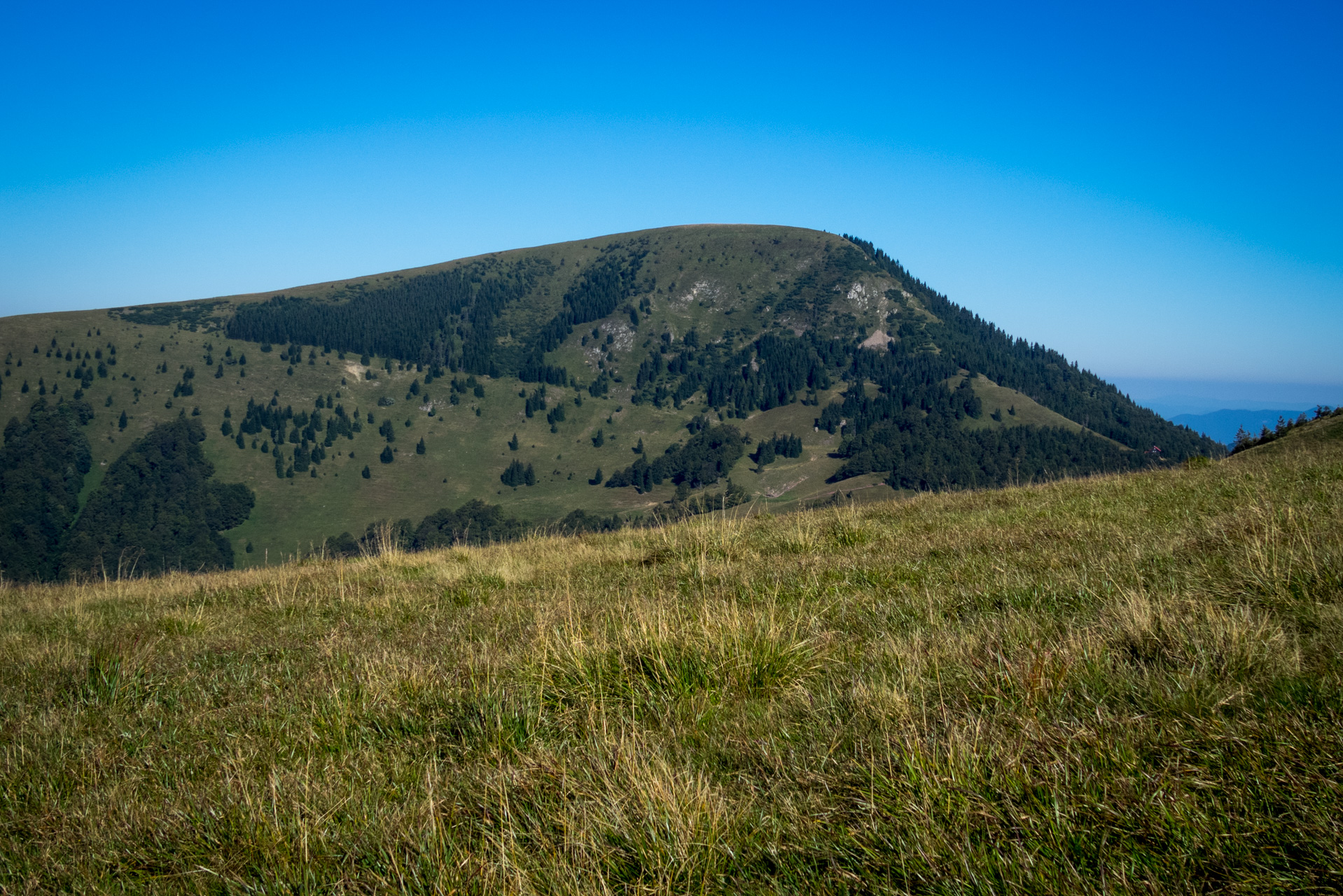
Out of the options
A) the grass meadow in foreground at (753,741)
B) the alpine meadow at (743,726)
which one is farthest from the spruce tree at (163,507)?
the grass meadow in foreground at (753,741)

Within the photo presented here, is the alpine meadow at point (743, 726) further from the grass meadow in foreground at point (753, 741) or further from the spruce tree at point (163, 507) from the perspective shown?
the spruce tree at point (163, 507)

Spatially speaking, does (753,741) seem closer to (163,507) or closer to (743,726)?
(743,726)

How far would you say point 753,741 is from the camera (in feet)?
9.91

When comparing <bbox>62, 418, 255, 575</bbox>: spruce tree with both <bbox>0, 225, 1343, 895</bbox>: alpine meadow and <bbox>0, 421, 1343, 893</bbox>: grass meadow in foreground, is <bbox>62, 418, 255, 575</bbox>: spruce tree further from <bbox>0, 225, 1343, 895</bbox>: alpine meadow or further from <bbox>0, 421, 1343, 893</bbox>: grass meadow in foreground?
<bbox>0, 421, 1343, 893</bbox>: grass meadow in foreground

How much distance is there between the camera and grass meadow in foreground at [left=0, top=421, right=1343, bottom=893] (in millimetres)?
2102

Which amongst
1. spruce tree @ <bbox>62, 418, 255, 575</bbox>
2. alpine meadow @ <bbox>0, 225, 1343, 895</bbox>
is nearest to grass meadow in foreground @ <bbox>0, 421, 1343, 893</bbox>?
alpine meadow @ <bbox>0, 225, 1343, 895</bbox>

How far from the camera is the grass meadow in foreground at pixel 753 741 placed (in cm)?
210

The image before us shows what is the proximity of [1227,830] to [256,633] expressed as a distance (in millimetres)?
7365

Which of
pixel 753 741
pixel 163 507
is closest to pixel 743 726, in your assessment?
pixel 753 741

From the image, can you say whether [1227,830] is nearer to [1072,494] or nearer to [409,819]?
[409,819]

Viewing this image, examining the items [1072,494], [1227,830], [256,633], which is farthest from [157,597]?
[1072,494]

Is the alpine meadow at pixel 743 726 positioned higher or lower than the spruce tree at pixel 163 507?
higher

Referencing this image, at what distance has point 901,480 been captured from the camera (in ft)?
557

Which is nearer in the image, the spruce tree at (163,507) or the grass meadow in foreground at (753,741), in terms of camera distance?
the grass meadow in foreground at (753,741)
